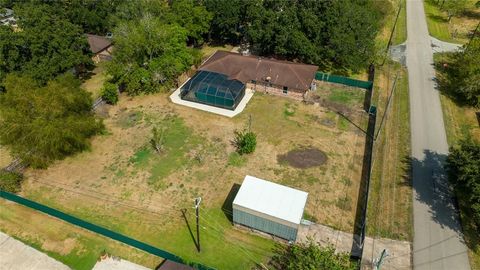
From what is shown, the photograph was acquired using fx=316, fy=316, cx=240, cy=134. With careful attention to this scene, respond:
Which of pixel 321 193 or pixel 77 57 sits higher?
pixel 77 57

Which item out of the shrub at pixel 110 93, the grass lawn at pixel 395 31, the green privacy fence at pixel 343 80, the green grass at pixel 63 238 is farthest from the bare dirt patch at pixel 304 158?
the grass lawn at pixel 395 31

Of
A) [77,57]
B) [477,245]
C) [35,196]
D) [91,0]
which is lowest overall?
[35,196]

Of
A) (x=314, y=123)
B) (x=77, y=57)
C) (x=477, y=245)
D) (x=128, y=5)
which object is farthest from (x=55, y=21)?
(x=477, y=245)

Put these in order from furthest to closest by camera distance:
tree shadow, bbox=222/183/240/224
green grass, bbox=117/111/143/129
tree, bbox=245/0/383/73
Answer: tree, bbox=245/0/383/73, green grass, bbox=117/111/143/129, tree shadow, bbox=222/183/240/224

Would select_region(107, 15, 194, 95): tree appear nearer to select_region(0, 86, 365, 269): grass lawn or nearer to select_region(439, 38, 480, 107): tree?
select_region(0, 86, 365, 269): grass lawn

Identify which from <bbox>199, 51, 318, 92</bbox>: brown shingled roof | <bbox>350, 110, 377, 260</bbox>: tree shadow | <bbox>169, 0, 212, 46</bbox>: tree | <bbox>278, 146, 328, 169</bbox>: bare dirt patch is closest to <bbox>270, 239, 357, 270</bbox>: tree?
<bbox>350, 110, 377, 260</bbox>: tree shadow

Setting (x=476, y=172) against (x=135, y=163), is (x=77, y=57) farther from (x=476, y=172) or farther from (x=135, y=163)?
(x=476, y=172)

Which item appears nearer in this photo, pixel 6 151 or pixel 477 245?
pixel 477 245
